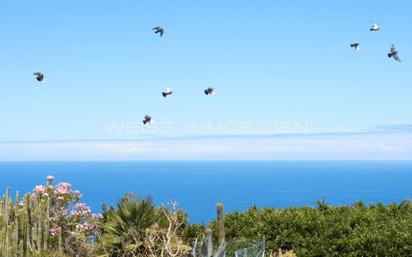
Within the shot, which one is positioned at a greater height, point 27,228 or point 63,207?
point 63,207

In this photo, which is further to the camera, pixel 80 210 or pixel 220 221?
pixel 80 210

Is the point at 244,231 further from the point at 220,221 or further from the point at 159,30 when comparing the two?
the point at 159,30

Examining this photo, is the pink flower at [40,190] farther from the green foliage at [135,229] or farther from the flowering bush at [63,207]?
the green foliage at [135,229]

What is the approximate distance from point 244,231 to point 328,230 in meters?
2.05

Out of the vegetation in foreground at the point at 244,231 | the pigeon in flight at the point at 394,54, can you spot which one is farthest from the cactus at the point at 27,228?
the pigeon in flight at the point at 394,54

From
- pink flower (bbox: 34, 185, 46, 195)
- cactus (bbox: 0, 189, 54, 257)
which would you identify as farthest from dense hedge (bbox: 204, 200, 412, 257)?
pink flower (bbox: 34, 185, 46, 195)

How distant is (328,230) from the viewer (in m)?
14.2

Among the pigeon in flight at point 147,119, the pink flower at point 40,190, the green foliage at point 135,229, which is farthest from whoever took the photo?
the pink flower at point 40,190

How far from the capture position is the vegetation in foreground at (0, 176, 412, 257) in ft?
44.9

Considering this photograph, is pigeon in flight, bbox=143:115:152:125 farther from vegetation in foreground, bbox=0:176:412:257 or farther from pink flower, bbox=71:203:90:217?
pink flower, bbox=71:203:90:217

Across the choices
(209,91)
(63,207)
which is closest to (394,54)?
(209,91)

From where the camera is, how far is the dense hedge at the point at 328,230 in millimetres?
13719

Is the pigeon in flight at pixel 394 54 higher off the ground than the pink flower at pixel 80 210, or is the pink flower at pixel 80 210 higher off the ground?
the pigeon in flight at pixel 394 54

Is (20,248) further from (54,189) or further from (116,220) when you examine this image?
(54,189)
